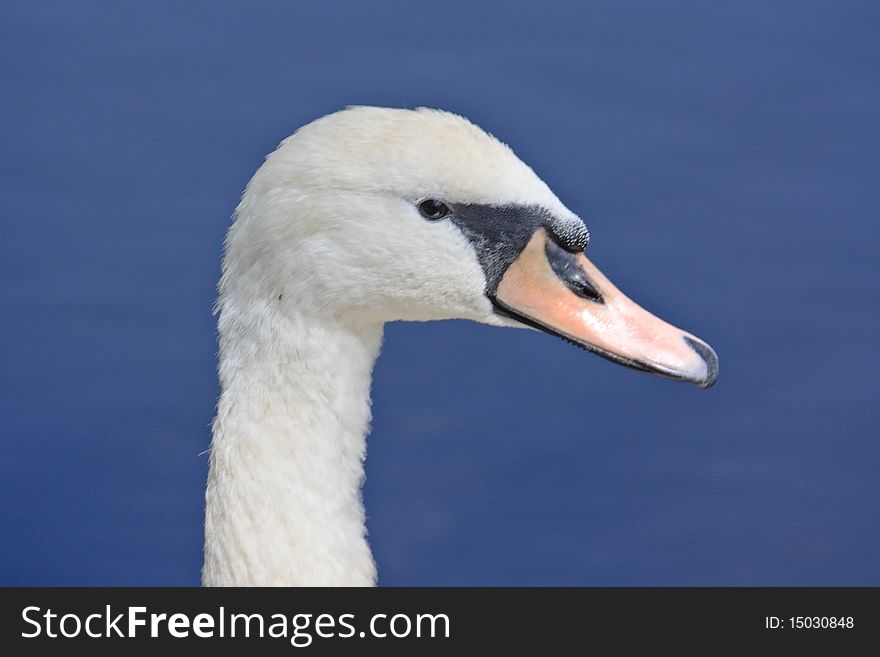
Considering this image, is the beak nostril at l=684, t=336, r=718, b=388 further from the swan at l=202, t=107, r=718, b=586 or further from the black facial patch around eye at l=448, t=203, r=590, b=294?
the black facial patch around eye at l=448, t=203, r=590, b=294

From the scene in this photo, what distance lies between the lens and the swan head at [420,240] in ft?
7.79

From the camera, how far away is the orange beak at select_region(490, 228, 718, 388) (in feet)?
8.09

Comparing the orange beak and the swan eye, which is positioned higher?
the swan eye

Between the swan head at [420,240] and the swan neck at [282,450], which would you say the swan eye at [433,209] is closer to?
the swan head at [420,240]

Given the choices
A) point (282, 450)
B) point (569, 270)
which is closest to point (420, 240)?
point (569, 270)

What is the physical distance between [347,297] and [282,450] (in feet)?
0.92

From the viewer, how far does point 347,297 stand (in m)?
2.42

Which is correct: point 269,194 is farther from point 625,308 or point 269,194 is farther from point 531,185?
point 625,308

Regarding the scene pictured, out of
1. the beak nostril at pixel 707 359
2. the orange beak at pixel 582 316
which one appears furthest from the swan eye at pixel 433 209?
the beak nostril at pixel 707 359

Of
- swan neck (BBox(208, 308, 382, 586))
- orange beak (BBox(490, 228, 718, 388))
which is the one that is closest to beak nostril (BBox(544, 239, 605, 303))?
orange beak (BBox(490, 228, 718, 388))

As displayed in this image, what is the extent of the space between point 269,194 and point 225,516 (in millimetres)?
543
